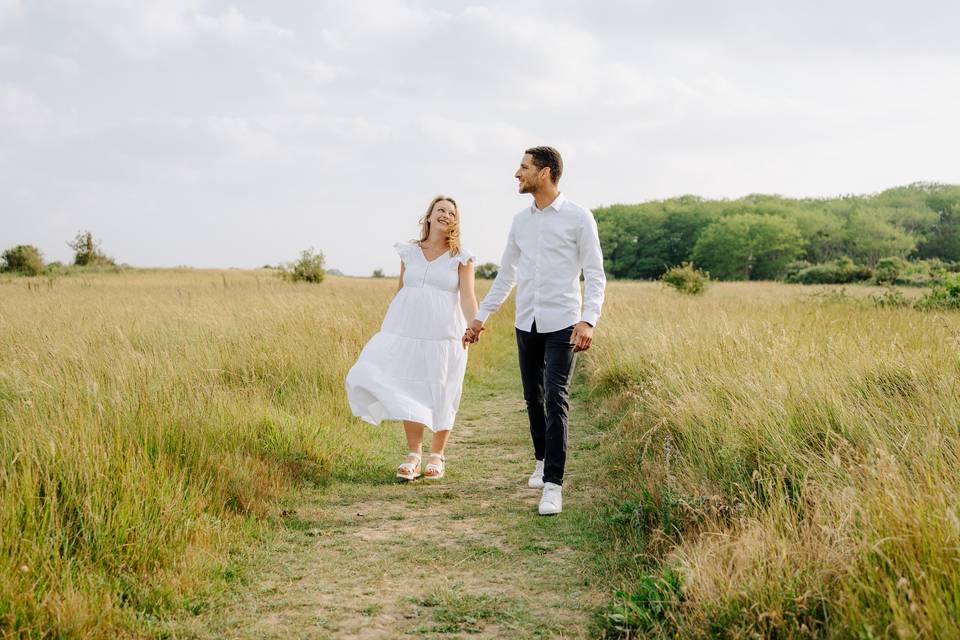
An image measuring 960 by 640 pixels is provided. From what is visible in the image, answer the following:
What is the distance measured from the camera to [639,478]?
184 inches

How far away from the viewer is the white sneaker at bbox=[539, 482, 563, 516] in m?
4.63

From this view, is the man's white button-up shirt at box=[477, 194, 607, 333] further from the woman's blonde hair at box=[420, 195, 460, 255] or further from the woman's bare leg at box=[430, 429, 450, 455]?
the woman's bare leg at box=[430, 429, 450, 455]

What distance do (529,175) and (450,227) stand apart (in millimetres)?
1070

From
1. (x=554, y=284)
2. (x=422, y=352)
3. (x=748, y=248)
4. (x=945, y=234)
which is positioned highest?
(x=945, y=234)

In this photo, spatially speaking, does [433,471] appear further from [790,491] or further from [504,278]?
[790,491]

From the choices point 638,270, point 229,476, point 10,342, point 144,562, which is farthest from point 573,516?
point 638,270

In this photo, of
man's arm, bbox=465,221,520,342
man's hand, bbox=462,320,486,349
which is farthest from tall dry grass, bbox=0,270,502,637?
A: man's arm, bbox=465,221,520,342

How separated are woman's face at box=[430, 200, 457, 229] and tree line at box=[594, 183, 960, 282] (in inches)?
2711

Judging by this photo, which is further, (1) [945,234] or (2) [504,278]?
(1) [945,234]

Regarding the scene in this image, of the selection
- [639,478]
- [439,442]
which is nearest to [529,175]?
[639,478]

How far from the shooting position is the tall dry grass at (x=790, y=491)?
244 centimetres

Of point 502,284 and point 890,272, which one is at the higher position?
point 890,272

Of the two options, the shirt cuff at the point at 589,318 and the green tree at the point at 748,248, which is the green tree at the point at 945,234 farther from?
the shirt cuff at the point at 589,318

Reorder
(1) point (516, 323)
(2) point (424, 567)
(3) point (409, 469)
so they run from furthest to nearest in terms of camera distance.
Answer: (3) point (409, 469)
(1) point (516, 323)
(2) point (424, 567)
